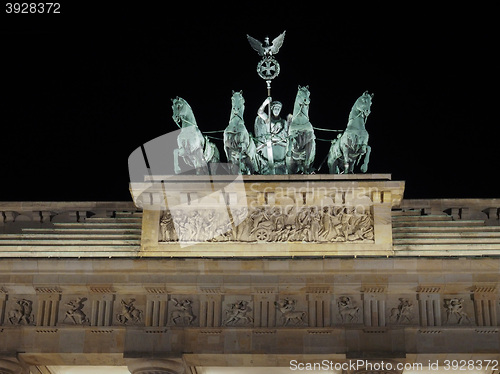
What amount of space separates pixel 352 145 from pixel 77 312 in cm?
820

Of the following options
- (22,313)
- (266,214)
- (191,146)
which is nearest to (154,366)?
(22,313)

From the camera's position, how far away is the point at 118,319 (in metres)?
27.5

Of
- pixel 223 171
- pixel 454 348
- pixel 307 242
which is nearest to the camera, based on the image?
pixel 454 348

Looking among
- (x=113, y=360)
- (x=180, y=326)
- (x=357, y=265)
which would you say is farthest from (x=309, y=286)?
(x=113, y=360)

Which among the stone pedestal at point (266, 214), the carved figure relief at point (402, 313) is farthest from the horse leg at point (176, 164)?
the carved figure relief at point (402, 313)

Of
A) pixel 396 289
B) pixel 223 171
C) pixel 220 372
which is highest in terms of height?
pixel 223 171

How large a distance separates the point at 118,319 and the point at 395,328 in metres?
6.58

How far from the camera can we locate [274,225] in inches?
1134

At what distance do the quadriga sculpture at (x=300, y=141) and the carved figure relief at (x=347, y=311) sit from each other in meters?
4.24

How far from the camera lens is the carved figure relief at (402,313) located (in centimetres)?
2731

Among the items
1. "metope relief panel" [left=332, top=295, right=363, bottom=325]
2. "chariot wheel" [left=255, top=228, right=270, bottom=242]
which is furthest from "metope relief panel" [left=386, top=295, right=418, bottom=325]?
"chariot wheel" [left=255, top=228, right=270, bottom=242]

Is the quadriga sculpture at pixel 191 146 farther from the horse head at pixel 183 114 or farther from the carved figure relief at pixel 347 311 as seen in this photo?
the carved figure relief at pixel 347 311

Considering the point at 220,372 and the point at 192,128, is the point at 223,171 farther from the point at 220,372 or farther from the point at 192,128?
the point at 220,372

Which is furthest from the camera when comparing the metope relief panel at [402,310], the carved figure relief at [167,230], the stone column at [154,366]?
the carved figure relief at [167,230]
